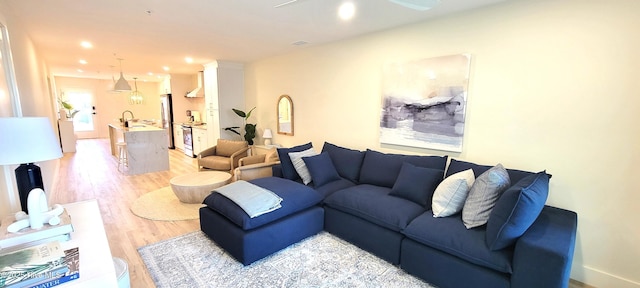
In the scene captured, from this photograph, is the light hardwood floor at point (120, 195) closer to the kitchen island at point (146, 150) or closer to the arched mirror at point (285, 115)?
the kitchen island at point (146, 150)

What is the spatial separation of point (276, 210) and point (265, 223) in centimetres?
16

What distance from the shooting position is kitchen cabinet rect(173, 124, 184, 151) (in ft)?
26.5

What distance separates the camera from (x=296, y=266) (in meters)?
2.40

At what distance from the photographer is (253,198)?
255 centimetres

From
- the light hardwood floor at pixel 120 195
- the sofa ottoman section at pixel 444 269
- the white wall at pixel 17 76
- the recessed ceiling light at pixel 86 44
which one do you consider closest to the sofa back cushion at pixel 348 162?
the sofa ottoman section at pixel 444 269

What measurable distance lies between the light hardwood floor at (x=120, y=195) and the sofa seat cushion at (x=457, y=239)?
1.06 meters

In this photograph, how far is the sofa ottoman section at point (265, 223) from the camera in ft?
7.82

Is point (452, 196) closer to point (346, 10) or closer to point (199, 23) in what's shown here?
point (346, 10)

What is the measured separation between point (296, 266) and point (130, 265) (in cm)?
148

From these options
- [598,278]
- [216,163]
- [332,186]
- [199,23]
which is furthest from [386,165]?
[216,163]

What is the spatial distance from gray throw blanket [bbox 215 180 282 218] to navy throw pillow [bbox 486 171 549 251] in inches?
70.1

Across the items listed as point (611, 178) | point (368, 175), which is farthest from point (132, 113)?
point (611, 178)

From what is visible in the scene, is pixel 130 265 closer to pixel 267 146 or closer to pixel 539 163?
pixel 267 146

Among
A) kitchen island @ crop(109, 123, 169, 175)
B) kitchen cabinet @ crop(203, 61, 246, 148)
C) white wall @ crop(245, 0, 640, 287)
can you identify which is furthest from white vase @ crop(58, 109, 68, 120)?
white wall @ crop(245, 0, 640, 287)
